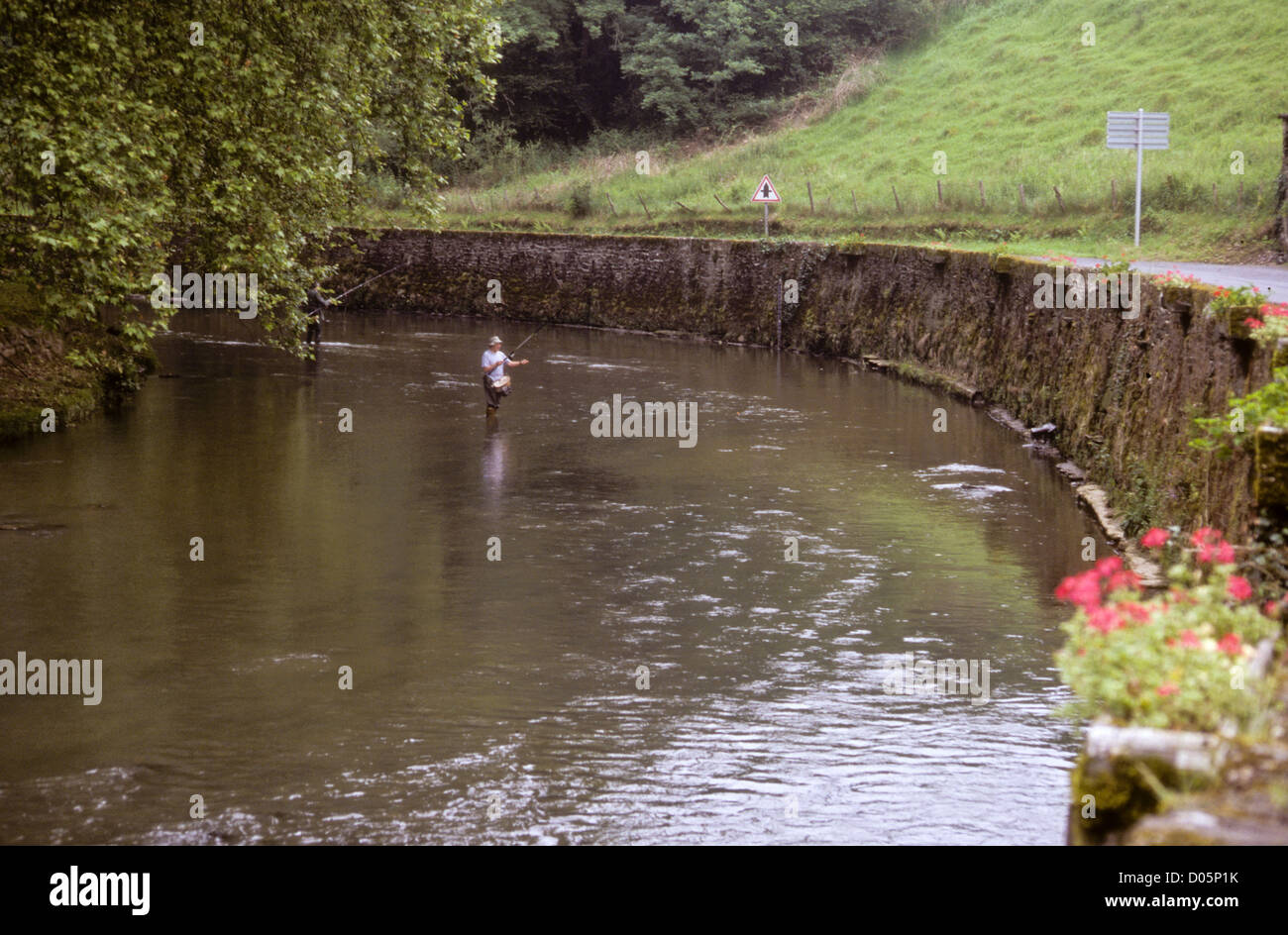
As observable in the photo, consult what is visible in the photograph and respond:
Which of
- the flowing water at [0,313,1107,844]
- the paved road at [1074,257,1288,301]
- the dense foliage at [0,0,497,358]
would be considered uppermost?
the dense foliage at [0,0,497,358]

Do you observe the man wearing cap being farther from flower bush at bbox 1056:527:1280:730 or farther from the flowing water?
flower bush at bbox 1056:527:1280:730

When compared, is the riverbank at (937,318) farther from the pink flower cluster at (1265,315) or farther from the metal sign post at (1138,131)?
the metal sign post at (1138,131)

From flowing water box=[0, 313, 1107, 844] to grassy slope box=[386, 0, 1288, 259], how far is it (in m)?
12.2

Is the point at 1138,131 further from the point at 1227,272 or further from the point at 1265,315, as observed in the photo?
the point at 1265,315

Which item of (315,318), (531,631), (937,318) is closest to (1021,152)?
(937,318)

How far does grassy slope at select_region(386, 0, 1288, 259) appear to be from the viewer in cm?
3275

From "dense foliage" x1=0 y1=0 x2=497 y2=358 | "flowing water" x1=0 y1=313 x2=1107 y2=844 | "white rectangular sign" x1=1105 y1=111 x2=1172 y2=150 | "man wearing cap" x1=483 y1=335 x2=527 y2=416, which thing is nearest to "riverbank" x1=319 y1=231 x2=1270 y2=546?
"flowing water" x1=0 y1=313 x2=1107 y2=844

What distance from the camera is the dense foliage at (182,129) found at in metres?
16.3

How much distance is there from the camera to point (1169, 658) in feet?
17.5

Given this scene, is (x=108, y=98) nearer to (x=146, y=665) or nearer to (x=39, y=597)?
(x=39, y=597)

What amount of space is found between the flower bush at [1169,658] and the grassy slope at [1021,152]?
2366 cm

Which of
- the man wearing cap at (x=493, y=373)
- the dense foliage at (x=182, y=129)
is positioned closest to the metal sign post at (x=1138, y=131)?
A: the man wearing cap at (x=493, y=373)

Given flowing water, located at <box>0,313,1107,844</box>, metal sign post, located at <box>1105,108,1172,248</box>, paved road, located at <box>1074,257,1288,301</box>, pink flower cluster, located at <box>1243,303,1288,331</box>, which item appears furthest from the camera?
metal sign post, located at <box>1105,108,1172,248</box>
